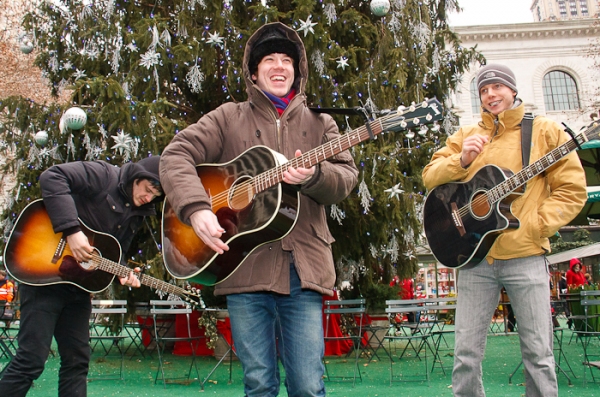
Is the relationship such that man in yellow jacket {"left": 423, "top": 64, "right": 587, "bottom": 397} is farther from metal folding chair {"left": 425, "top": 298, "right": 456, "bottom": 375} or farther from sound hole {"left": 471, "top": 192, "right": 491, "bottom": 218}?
metal folding chair {"left": 425, "top": 298, "right": 456, "bottom": 375}

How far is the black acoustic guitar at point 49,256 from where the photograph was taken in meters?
3.76

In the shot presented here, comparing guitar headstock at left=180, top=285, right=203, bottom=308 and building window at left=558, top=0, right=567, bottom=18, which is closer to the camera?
guitar headstock at left=180, top=285, right=203, bottom=308

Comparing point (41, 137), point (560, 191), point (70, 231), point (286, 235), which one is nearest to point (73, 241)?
point (70, 231)

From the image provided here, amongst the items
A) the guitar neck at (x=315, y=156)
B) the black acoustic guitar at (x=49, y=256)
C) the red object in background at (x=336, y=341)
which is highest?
the guitar neck at (x=315, y=156)

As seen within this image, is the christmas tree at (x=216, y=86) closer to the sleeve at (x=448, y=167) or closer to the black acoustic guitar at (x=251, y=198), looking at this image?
the sleeve at (x=448, y=167)

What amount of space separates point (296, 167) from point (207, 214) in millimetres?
493

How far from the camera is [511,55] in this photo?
115 ft

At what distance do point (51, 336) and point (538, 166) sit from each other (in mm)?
3267

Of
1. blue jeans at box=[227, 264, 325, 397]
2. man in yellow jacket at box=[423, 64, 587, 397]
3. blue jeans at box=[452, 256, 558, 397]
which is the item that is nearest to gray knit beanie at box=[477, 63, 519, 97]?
man in yellow jacket at box=[423, 64, 587, 397]

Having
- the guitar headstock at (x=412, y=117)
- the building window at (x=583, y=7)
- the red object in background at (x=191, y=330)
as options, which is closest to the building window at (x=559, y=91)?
the red object in background at (x=191, y=330)

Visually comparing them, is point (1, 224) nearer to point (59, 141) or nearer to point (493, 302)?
point (59, 141)

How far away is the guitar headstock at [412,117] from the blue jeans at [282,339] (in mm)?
863

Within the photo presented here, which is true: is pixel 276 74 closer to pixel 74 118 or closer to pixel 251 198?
pixel 251 198

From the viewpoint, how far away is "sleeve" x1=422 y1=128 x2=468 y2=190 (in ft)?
11.5
